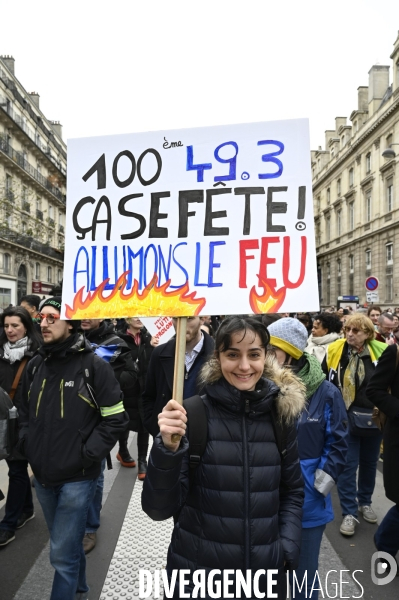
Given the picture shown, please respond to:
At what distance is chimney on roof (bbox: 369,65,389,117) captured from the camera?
38.3 meters

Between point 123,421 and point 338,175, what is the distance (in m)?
47.6

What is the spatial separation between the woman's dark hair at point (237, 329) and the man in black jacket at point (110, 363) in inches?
54.2

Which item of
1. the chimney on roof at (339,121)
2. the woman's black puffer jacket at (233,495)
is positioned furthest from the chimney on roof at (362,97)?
the woman's black puffer jacket at (233,495)

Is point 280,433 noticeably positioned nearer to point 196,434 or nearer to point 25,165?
point 196,434

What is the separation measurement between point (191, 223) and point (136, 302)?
40 cm

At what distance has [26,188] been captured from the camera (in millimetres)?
26234

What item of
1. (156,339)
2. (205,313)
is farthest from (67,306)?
(156,339)

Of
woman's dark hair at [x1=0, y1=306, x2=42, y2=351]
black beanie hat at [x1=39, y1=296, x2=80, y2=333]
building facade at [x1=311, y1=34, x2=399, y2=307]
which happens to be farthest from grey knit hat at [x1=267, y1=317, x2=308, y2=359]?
building facade at [x1=311, y1=34, x2=399, y2=307]

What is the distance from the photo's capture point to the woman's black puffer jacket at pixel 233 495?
1.76 metres

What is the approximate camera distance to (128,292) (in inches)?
77.4

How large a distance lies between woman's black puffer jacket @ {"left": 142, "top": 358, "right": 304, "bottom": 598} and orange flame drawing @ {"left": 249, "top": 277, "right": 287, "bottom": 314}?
327mm

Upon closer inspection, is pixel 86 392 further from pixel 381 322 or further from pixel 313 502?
pixel 381 322

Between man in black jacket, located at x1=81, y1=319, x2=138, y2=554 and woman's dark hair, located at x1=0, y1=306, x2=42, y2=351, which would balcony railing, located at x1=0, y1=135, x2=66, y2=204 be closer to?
man in black jacket, located at x1=81, y1=319, x2=138, y2=554

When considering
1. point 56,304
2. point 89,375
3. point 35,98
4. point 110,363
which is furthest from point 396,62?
point 89,375
